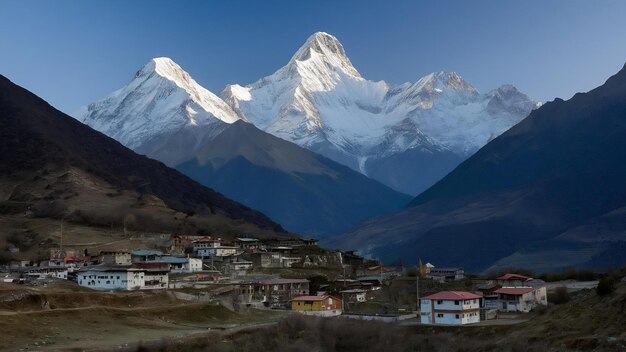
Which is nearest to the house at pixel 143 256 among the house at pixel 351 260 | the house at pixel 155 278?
the house at pixel 155 278

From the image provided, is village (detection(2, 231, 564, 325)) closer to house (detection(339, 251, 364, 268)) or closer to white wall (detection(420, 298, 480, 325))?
white wall (detection(420, 298, 480, 325))

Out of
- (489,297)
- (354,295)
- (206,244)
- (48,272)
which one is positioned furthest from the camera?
(206,244)

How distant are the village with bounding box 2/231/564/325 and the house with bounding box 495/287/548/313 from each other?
0.34 ft

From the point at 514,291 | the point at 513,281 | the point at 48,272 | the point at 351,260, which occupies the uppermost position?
the point at 351,260

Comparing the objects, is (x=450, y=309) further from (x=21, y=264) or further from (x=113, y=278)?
(x=21, y=264)

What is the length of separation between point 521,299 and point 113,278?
43068 mm

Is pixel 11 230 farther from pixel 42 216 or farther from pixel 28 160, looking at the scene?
pixel 28 160

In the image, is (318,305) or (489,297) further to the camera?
(489,297)

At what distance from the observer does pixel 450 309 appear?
70.9 meters

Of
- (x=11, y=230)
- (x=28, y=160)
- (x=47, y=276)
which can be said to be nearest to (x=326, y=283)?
(x=47, y=276)

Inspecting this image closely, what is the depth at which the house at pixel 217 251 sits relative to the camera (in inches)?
4567

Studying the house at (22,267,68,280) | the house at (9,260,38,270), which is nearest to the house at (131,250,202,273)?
the house at (22,267,68,280)

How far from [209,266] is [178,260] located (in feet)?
19.6

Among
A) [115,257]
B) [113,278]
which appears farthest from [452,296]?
[115,257]
